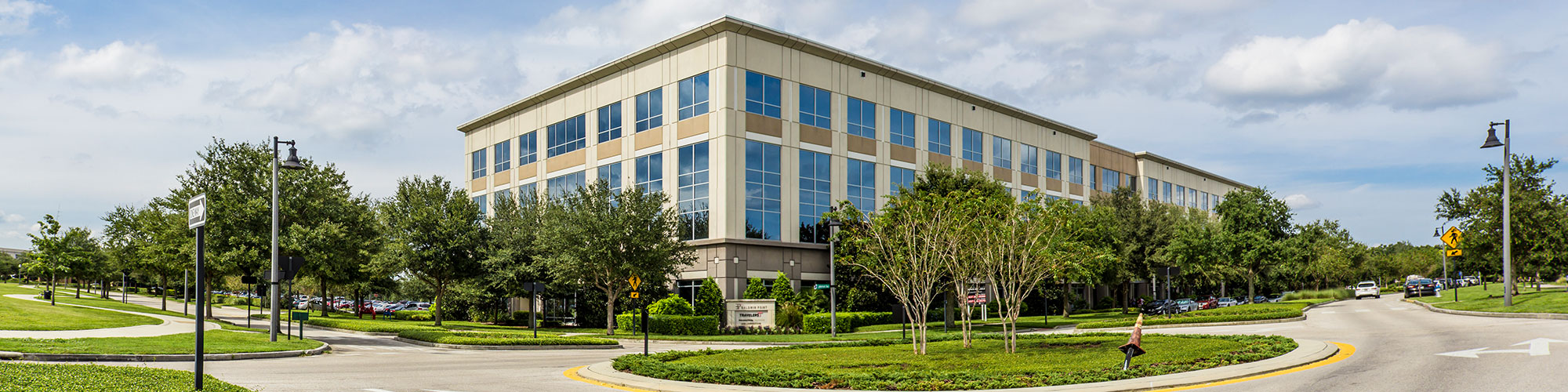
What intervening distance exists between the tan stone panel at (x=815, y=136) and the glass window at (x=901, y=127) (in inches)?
202

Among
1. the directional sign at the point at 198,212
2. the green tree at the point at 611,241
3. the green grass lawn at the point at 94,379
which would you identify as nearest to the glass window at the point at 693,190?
the green tree at the point at 611,241

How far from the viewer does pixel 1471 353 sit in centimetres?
1614

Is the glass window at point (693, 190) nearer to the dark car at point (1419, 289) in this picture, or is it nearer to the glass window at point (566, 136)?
the glass window at point (566, 136)

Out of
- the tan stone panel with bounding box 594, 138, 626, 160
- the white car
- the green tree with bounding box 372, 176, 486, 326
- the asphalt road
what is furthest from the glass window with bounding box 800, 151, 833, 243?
the white car

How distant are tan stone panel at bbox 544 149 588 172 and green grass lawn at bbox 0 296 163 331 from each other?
72.8 feet

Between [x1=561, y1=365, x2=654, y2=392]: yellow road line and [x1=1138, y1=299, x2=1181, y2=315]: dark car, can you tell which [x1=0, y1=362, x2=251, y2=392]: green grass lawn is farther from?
[x1=1138, y1=299, x2=1181, y2=315]: dark car

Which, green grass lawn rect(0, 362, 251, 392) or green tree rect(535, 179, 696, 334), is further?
green tree rect(535, 179, 696, 334)

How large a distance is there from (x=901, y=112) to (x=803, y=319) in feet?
56.3

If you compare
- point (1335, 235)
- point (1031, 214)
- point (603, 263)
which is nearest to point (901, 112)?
point (603, 263)

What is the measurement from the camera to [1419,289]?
58031mm

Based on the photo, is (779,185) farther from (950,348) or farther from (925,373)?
(925,373)

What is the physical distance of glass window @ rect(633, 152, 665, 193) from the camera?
49125mm

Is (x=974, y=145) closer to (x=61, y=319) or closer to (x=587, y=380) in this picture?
(x=587, y=380)

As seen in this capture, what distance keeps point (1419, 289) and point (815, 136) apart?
39576 millimetres
